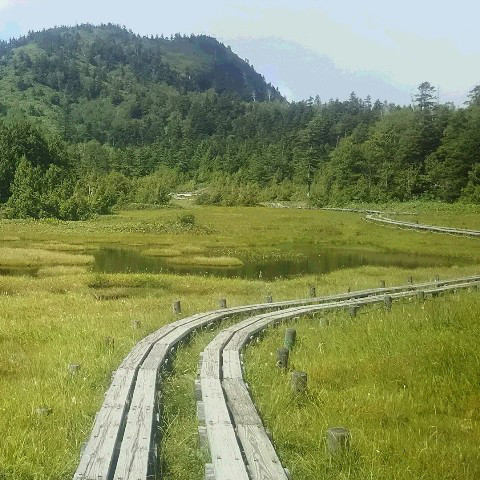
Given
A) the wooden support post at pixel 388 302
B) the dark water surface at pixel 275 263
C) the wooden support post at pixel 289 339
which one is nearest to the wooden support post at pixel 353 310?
the wooden support post at pixel 388 302

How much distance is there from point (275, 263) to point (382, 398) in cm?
3372

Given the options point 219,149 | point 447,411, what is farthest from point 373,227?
point 219,149

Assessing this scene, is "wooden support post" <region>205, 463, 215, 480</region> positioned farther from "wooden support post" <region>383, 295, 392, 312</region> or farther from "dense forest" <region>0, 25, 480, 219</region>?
"dense forest" <region>0, 25, 480, 219</region>

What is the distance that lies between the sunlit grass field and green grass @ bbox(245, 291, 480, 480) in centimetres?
152

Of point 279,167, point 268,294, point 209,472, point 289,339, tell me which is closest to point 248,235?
point 268,294

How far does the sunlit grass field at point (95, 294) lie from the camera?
8.24 meters

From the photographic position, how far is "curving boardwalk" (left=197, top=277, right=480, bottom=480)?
20.6 ft

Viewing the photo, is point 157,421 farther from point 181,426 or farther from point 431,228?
point 431,228

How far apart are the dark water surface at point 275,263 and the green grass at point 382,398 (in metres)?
21.6

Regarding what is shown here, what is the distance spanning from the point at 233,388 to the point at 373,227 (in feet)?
196

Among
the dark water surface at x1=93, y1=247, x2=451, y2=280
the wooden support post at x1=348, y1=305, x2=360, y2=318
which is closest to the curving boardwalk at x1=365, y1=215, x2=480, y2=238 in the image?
the dark water surface at x1=93, y1=247, x2=451, y2=280

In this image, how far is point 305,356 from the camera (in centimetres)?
1305

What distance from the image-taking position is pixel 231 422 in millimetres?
7750

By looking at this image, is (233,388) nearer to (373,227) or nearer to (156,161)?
(373,227)
